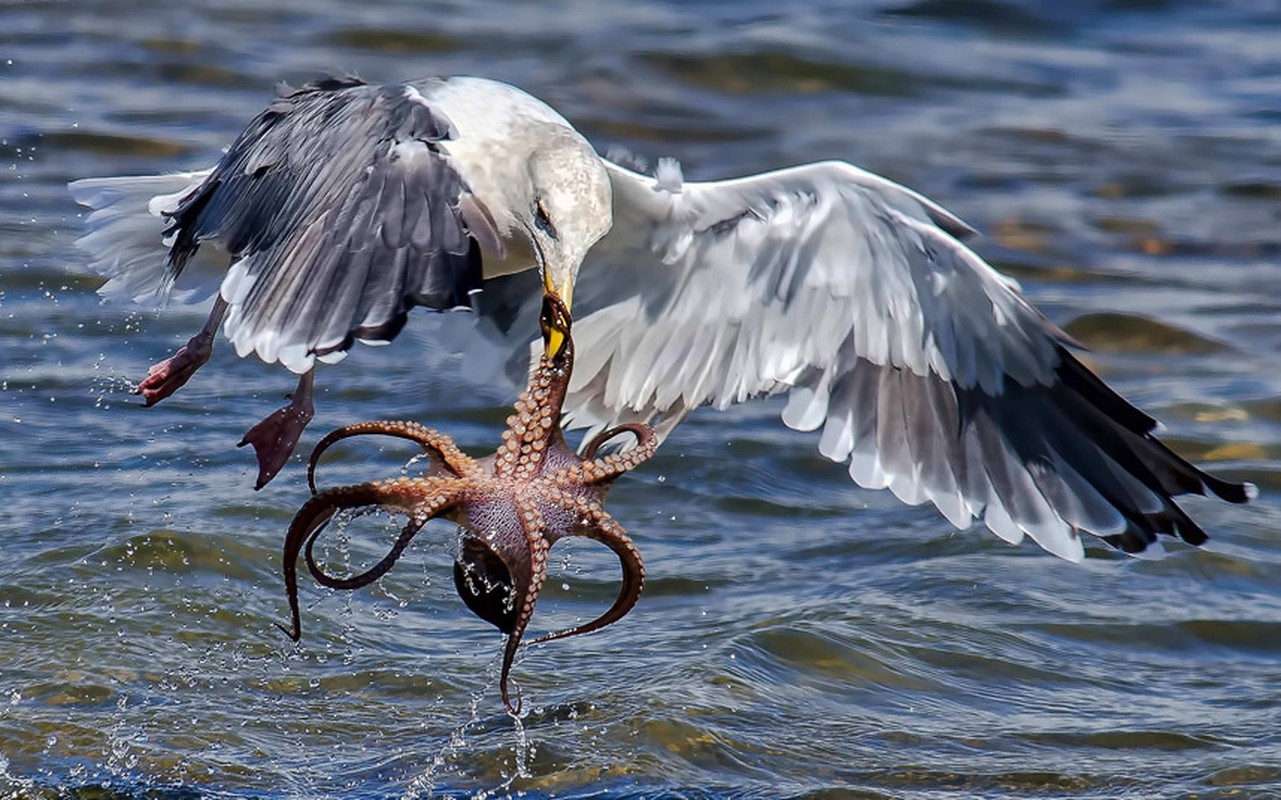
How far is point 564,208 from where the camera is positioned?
4.40m

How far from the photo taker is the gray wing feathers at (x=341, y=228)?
148 inches

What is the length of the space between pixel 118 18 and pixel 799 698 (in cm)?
773

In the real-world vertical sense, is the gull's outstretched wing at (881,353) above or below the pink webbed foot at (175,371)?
above

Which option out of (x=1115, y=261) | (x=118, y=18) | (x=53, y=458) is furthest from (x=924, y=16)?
(x=53, y=458)

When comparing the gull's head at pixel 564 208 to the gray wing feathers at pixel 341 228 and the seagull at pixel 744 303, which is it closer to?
the seagull at pixel 744 303

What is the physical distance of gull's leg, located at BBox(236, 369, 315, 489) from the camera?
5.05 metres

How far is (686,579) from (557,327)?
5.76 ft

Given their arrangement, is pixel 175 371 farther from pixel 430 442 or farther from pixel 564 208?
pixel 430 442

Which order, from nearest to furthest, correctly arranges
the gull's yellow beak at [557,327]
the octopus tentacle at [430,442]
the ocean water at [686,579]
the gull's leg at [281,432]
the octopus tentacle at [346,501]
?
the octopus tentacle at [346,501] < the octopus tentacle at [430,442] < the gull's yellow beak at [557,327] < the ocean water at [686,579] < the gull's leg at [281,432]

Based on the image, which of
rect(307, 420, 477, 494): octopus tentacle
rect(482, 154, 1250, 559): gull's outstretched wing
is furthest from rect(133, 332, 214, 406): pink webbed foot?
rect(307, 420, 477, 494): octopus tentacle

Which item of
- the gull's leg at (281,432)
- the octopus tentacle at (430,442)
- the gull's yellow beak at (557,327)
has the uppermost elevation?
the gull's yellow beak at (557,327)

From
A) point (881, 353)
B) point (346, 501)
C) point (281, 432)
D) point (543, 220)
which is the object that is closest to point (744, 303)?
point (881, 353)

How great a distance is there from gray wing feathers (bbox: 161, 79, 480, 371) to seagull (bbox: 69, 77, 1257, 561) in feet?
0.04

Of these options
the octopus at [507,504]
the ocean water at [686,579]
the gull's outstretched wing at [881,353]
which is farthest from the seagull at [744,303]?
the ocean water at [686,579]
